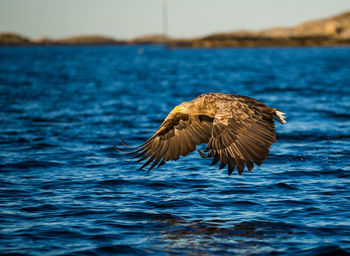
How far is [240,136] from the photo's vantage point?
709cm

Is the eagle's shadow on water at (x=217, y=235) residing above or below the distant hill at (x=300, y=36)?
below

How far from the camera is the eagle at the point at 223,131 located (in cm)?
682

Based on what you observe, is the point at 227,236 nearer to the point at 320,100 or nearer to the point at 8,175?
the point at 8,175

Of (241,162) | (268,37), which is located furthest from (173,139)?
(268,37)

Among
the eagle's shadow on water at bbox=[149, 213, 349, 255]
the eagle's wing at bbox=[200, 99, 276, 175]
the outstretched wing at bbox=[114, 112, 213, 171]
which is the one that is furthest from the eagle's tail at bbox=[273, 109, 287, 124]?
the eagle's shadow on water at bbox=[149, 213, 349, 255]

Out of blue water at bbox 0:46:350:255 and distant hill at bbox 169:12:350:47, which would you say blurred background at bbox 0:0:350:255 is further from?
distant hill at bbox 169:12:350:47

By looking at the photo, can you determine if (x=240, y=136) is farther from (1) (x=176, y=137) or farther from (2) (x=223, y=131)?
(1) (x=176, y=137)

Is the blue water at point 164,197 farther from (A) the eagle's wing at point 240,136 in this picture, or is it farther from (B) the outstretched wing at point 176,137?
(A) the eagle's wing at point 240,136

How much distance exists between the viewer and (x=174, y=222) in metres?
7.51

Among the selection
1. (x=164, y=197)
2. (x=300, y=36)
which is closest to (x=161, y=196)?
(x=164, y=197)

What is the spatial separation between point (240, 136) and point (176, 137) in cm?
201

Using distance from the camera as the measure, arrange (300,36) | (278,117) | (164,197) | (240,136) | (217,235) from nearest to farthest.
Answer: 1. (217,235)
2. (240,136)
3. (278,117)
4. (164,197)
5. (300,36)

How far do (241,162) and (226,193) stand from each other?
7.85 ft

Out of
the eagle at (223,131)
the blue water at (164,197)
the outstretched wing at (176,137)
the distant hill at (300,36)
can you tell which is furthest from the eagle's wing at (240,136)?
the distant hill at (300,36)
